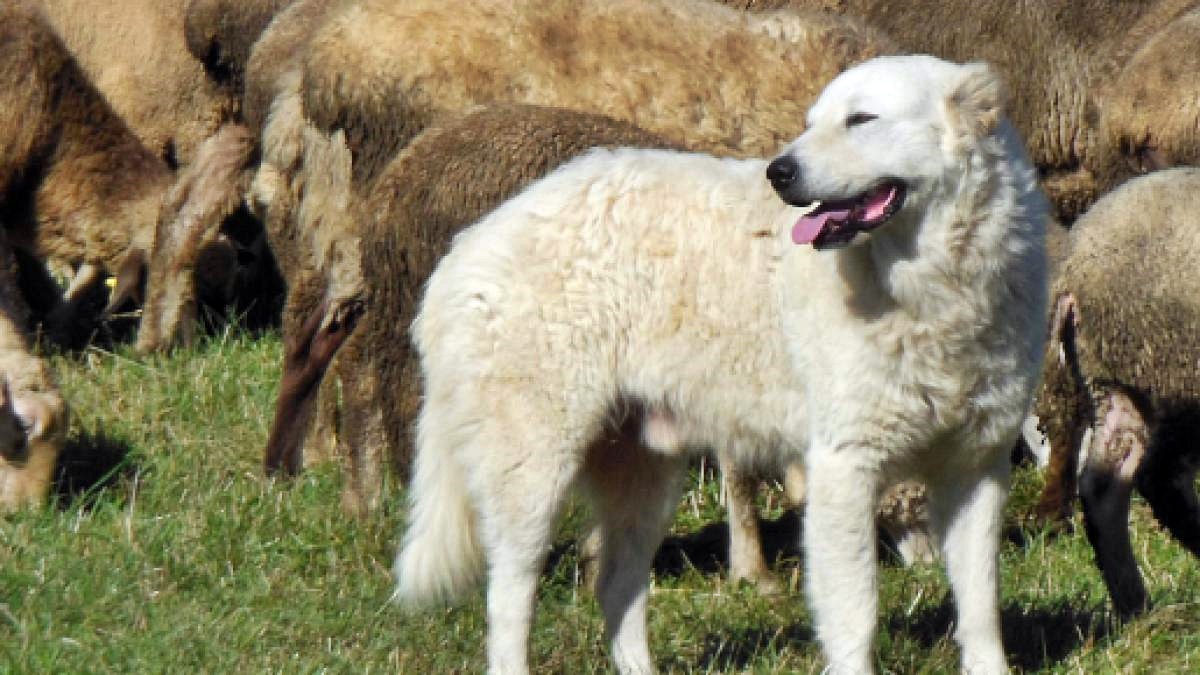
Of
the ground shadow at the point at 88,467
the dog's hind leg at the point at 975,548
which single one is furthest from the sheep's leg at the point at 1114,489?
the ground shadow at the point at 88,467

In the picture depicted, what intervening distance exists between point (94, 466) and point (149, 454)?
196mm

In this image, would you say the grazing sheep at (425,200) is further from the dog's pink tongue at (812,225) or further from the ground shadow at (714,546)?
the dog's pink tongue at (812,225)

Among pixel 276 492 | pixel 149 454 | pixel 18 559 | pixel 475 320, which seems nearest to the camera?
pixel 475 320

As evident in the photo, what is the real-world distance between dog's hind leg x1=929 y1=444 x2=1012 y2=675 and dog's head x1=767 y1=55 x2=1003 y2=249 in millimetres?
711

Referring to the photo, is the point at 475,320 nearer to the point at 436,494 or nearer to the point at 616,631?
the point at 436,494

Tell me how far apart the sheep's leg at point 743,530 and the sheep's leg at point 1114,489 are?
104cm

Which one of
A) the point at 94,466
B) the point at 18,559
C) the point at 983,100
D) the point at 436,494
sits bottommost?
the point at 94,466

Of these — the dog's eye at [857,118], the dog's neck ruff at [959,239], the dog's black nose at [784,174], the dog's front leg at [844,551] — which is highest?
the dog's eye at [857,118]

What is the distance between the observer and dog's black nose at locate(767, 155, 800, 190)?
186 inches

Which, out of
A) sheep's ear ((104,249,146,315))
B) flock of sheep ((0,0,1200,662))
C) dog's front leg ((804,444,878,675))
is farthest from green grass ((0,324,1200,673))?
sheep's ear ((104,249,146,315))

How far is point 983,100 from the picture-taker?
190 inches

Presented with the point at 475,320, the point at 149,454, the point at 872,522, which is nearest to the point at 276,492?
Result: the point at 149,454

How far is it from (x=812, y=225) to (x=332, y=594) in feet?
6.86

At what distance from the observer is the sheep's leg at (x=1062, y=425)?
6859 mm
